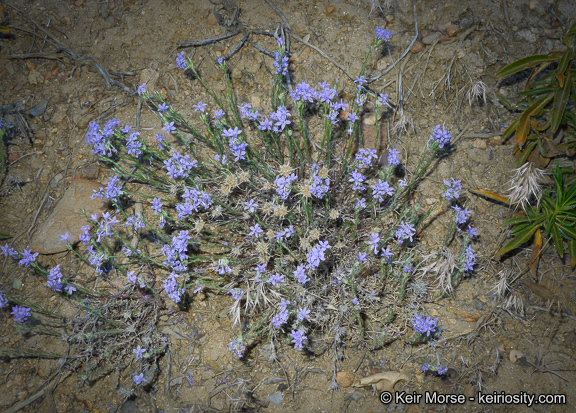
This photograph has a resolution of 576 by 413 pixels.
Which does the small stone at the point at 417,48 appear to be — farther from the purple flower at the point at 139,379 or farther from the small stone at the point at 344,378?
the purple flower at the point at 139,379

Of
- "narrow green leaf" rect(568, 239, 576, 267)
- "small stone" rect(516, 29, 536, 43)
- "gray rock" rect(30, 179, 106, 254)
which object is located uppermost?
"small stone" rect(516, 29, 536, 43)

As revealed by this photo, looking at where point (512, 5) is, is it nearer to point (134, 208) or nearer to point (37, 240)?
point (134, 208)

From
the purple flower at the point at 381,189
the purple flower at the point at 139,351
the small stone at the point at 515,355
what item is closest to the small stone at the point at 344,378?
the small stone at the point at 515,355

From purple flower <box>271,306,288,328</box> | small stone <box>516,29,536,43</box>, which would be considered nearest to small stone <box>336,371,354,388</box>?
purple flower <box>271,306,288,328</box>

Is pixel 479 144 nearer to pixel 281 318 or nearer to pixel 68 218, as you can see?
pixel 281 318

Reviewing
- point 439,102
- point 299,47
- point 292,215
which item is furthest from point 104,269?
A: point 439,102

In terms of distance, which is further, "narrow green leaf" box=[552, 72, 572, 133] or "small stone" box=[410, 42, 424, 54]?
"small stone" box=[410, 42, 424, 54]

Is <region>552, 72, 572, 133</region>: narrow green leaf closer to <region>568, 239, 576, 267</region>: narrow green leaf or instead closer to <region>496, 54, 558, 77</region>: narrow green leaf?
<region>496, 54, 558, 77</region>: narrow green leaf
